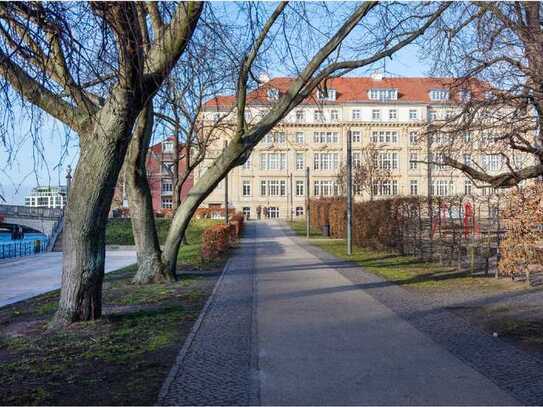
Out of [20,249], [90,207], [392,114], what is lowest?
[20,249]

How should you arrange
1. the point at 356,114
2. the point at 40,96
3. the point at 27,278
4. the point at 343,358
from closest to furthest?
the point at 343,358, the point at 40,96, the point at 27,278, the point at 356,114

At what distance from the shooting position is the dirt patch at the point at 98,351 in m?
6.00

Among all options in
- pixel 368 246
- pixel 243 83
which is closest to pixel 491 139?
pixel 243 83

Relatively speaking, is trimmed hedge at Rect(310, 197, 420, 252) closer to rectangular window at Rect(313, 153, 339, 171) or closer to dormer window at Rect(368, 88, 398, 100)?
dormer window at Rect(368, 88, 398, 100)

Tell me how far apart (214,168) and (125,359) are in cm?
766

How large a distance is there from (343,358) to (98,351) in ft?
10.0

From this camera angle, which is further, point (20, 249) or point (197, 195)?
point (20, 249)

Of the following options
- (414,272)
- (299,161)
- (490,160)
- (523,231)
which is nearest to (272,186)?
(299,161)

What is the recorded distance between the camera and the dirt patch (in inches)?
236

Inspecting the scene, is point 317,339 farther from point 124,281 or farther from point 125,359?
point 124,281

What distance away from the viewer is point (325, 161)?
84625mm

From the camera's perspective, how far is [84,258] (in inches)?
364

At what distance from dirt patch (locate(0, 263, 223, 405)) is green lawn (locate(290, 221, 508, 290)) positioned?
236 inches

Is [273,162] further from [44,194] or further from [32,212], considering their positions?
[44,194]
